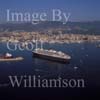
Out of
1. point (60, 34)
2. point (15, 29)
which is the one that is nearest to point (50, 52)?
point (60, 34)

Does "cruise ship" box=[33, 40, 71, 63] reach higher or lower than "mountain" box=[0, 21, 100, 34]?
lower

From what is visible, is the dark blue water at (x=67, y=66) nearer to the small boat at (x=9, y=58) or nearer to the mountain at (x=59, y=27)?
the small boat at (x=9, y=58)

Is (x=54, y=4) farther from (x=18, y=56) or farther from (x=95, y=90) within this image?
(x=95, y=90)

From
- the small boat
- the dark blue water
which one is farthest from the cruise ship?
the small boat

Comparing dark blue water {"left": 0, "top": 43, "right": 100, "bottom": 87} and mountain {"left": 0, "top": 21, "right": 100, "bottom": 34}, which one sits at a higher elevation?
mountain {"left": 0, "top": 21, "right": 100, "bottom": 34}

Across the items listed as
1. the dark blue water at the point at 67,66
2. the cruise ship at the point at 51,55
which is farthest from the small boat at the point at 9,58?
the cruise ship at the point at 51,55

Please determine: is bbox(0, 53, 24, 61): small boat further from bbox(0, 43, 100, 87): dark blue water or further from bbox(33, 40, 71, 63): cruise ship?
bbox(33, 40, 71, 63): cruise ship
